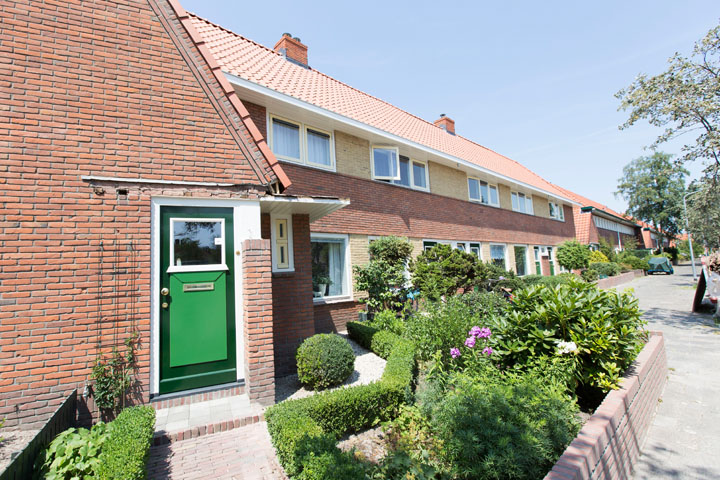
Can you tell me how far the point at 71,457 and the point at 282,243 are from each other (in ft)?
15.0

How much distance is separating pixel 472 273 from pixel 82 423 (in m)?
9.69

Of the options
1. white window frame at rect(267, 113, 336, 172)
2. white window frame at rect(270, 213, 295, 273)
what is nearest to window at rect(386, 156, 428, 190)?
white window frame at rect(267, 113, 336, 172)

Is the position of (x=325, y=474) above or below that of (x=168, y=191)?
below

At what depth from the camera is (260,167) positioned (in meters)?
5.67

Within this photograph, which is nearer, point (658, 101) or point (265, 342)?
point (265, 342)

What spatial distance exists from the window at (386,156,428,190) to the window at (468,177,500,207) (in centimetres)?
365

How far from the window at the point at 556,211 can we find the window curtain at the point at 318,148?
2015 centimetres

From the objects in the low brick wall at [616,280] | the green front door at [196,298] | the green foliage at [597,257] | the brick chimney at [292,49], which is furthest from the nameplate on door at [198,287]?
the green foliage at [597,257]

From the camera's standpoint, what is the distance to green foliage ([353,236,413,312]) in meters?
9.53

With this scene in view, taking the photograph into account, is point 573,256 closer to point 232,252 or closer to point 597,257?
point 597,257

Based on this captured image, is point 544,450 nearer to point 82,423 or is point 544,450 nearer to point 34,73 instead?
point 82,423

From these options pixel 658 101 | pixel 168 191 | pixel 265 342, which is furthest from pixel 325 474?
pixel 658 101

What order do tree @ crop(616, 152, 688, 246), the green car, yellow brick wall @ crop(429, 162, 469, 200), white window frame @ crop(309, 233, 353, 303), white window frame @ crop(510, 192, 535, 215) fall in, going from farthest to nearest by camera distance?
tree @ crop(616, 152, 688, 246)
the green car
white window frame @ crop(510, 192, 535, 215)
yellow brick wall @ crop(429, 162, 469, 200)
white window frame @ crop(309, 233, 353, 303)

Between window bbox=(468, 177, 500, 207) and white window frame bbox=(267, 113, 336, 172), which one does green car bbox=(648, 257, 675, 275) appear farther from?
white window frame bbox=(267, 113, 336, 172)
